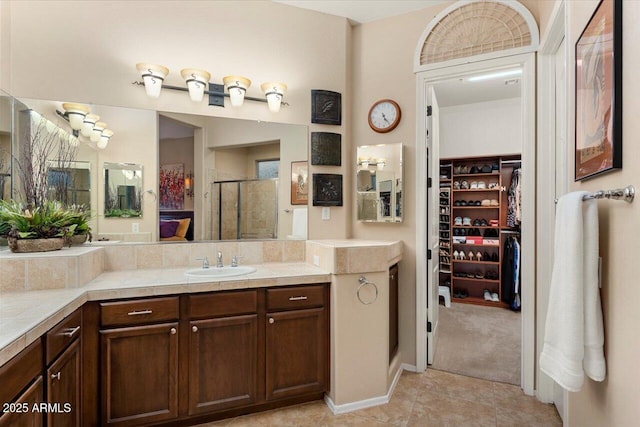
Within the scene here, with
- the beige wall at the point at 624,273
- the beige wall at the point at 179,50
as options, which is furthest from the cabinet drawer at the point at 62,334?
the beige wall at the point at 624,273

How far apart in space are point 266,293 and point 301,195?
39.1 inches

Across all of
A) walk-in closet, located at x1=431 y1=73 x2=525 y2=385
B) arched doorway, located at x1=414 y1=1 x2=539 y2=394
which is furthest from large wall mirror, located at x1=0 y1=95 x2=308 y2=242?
walk-in closet, located at x1=431 y1=73 x2=525 y2=385

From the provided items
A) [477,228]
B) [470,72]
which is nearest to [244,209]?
[470,72]

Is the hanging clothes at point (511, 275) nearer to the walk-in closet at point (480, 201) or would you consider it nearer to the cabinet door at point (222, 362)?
the walk-in closet at point (480, 201)

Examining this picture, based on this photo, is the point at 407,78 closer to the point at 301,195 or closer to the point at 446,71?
the point at 446,71

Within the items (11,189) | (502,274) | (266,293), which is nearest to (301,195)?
(266,293)

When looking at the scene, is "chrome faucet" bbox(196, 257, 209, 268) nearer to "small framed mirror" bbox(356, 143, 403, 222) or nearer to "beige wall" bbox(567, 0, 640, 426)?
"small framed mirror" bbox(356, 143, 403, 222)

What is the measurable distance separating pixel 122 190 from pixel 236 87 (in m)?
1.17

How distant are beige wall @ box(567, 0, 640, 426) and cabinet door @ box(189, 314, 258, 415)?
1783mm

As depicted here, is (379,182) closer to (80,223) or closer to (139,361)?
(139,361)

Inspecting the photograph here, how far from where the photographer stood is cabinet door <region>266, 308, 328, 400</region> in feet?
7.36

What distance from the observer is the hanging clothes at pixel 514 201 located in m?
4.84

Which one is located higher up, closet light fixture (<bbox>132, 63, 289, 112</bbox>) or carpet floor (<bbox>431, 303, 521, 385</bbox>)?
closet light fixture (<bbox>132, 63, 289, 112</bbox>)

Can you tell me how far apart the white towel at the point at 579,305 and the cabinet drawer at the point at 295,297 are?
1.43 metres
